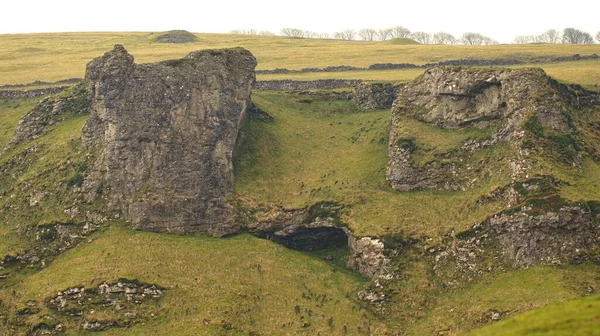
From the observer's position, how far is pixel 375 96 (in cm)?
8794

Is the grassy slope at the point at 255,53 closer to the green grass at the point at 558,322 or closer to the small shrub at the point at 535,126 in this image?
the small shrub at the point at 535,126

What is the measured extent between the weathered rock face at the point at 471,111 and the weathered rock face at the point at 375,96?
1281cm

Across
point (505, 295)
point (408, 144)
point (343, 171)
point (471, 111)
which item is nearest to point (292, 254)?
point (343, 171)

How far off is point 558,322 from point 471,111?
43586mm

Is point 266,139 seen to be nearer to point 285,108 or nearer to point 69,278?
point 285,108

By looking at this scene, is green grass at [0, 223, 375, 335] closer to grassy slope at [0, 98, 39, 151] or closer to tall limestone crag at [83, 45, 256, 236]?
tall limestone crag at [83, 45, 256, 236]

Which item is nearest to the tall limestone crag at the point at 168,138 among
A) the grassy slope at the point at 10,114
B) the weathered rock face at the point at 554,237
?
the grassy slope at the point at 10,114

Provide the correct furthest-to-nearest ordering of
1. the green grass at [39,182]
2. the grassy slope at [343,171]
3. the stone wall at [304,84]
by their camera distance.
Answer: the stone wall at [304,84] < the green grass at [39,182] < the grassy slope at [343,171]

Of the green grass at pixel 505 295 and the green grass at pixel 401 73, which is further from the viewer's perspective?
the green grass at pixel 401 73

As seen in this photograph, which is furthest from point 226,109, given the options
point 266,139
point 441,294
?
point 441,294

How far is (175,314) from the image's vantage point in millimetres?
53750

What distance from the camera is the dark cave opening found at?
65.9 m

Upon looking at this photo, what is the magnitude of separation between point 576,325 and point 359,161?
46208 mm

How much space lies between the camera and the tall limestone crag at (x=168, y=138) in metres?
66.1
